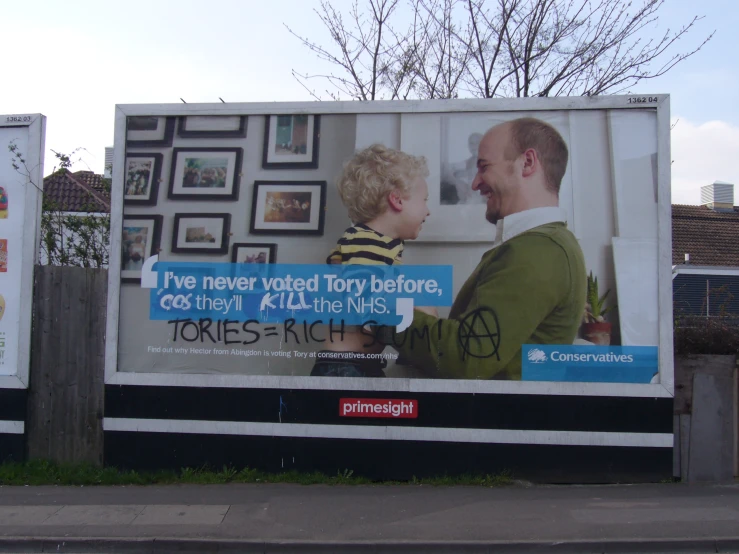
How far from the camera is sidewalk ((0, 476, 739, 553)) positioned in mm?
5824

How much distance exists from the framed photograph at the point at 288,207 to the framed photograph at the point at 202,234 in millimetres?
350

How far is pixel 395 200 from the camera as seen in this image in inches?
304

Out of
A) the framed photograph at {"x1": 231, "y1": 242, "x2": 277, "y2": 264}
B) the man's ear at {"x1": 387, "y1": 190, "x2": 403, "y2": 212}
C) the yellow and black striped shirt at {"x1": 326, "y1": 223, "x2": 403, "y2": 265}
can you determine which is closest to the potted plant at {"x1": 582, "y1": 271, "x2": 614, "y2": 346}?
the yellow and black striped shirt at {"x1": 326, "y1": 223, "x2": 403, "y2": 265}

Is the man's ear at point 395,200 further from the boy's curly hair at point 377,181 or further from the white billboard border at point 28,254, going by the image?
the white billboard border at point 28,254

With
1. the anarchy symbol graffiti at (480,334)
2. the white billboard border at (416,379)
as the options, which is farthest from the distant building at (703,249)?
the anarchy symbol graffiti at (480,334)

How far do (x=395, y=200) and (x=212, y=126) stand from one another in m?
2.38

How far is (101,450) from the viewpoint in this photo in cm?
813

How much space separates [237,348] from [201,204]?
5.72 ft

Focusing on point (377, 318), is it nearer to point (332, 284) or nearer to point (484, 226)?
point (332, 284)

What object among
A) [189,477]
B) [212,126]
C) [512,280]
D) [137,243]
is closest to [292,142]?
[212,126]

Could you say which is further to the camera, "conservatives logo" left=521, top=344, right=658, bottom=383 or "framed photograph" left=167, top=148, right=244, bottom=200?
"framed photograph" left=167, top=148, right=244, bottom=200

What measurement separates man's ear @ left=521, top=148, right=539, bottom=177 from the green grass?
340cm

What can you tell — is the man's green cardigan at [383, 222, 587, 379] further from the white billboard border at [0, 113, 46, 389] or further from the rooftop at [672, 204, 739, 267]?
the rooftop at [672, 204, 739, 267]

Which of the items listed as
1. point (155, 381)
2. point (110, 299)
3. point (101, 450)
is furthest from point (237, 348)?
point (101, 450)
